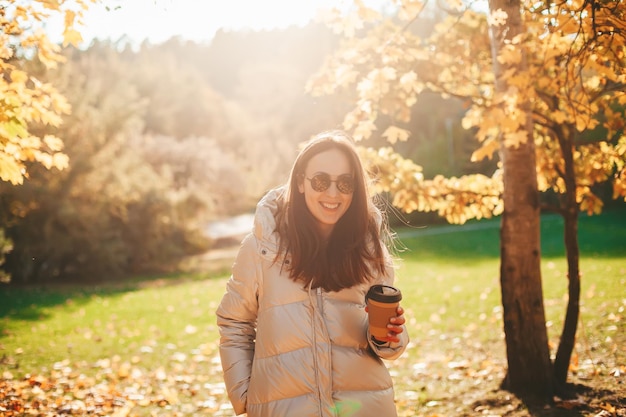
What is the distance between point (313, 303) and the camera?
239cm

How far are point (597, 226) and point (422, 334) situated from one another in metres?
14.4

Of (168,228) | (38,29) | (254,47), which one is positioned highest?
(254,47)

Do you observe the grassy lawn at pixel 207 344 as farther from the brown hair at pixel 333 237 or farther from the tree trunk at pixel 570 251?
the brown hair at pixel 333 237

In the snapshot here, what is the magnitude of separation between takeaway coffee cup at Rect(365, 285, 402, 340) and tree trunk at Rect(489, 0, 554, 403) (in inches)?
98.4

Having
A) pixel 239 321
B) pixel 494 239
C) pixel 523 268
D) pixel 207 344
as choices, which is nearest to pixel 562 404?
pixel 523 268

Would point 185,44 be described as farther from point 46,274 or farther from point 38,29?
point 38,29

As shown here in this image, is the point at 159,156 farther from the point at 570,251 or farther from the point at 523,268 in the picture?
the point at 523,268

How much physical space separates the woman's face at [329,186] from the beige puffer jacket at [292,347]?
240 millimetres

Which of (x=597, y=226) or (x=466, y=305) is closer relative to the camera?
(x=466, y=305)

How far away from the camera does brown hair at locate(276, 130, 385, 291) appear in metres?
2.46

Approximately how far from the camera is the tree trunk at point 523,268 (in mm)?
4410

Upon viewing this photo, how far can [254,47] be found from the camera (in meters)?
54.8

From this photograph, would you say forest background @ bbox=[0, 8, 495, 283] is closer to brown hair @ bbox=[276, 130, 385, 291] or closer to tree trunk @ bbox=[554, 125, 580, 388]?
brown hair @ bbox=[276, 130, 385, 291]

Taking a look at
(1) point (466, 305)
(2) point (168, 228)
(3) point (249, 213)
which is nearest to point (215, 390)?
(1) point (466, 305)
